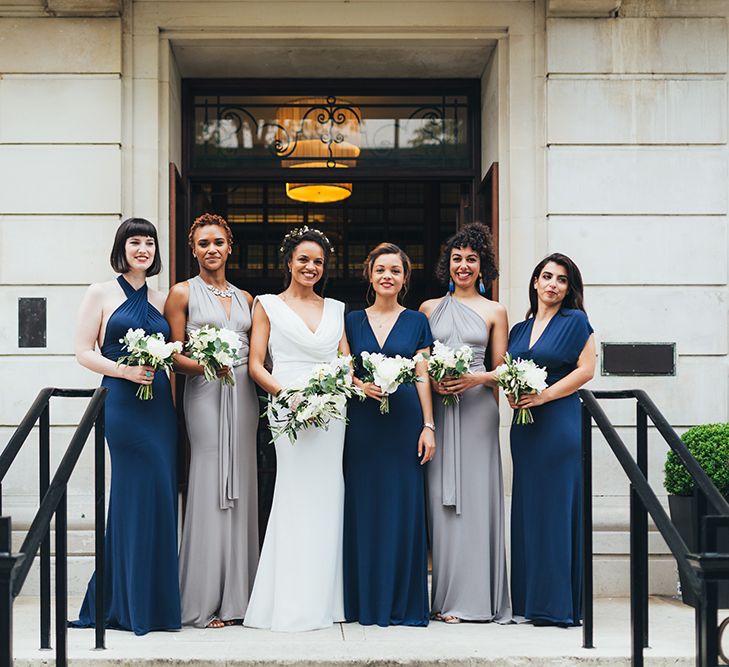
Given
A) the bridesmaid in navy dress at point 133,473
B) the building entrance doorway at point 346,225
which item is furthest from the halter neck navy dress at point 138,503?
the building entrance doorway at point 346,225

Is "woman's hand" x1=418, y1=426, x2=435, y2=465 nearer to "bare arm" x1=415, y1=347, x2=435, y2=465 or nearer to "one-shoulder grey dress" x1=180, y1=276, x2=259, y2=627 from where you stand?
"bare arm" x1=415, y1=347, x2=435, y2=465

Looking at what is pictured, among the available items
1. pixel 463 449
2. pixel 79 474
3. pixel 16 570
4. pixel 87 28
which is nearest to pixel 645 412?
pixel 463 449

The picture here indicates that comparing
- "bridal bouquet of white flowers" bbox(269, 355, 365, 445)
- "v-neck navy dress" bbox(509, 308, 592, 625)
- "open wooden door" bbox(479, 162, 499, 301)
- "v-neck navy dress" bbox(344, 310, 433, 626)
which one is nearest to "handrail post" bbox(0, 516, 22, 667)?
"bridal bouquet of white flowers" bbox(269, 355, 365, 445)

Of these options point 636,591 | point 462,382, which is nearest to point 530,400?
point 462,382

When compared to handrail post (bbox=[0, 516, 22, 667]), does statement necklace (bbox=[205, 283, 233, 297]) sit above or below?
above

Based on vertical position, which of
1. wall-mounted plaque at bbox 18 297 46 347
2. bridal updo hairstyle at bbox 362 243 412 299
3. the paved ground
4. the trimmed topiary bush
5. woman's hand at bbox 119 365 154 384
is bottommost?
the paved ground

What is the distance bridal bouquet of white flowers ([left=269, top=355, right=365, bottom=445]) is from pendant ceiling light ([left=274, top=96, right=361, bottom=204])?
2.80 metres

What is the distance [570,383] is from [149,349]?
2.42m

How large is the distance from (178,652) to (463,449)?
6.72 ft

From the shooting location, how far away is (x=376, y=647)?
550 cm

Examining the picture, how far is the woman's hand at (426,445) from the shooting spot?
6113mm

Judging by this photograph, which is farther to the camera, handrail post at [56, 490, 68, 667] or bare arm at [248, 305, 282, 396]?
bare arm at [248, 305, 282, 396]

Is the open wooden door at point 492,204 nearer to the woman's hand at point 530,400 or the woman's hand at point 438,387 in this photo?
the woman's hand at point 438,387

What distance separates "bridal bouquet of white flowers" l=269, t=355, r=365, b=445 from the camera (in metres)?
5.68
